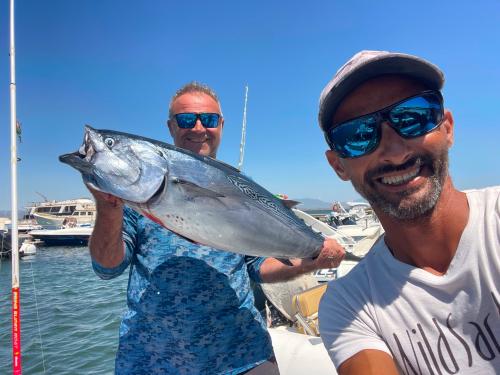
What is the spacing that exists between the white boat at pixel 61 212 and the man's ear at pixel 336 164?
4862 cm

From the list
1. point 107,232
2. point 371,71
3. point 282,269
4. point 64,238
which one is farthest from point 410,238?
point 64,238

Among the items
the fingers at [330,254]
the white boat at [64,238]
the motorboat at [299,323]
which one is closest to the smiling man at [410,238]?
the fingers at [330,254]

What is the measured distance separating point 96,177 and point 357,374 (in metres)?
1.42

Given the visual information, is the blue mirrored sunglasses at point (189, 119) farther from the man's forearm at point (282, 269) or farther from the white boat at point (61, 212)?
the white boat at point (61, 212)

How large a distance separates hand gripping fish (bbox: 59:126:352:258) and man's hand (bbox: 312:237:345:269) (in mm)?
214

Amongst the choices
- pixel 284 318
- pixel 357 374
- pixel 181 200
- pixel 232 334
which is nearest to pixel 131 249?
pixel 181 200

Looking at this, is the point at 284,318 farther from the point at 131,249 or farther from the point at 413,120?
the point at 413,120

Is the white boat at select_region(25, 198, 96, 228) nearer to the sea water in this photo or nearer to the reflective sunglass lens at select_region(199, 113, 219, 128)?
the sea water

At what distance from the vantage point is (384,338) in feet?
5.03

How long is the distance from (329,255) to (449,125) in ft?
3.22

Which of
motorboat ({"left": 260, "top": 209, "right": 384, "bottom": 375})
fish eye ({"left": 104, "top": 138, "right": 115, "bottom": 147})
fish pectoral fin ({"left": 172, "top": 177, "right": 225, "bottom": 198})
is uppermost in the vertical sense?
fish eye ({"left": 104, "top": 138, "right": 115, "bottom": 147})

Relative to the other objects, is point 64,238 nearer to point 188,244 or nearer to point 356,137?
point 188,244

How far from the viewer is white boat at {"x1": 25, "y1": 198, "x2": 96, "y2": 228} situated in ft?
159

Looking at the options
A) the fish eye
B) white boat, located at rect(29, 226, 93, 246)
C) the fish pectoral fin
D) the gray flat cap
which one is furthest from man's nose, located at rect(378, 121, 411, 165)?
white boat, located at rect(29, 226, 93, 246)
